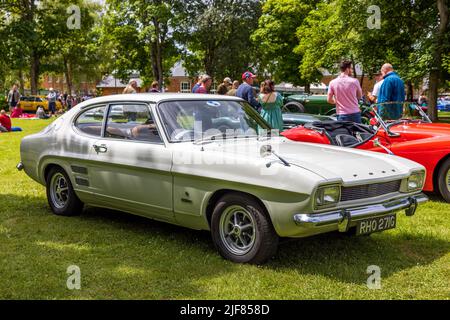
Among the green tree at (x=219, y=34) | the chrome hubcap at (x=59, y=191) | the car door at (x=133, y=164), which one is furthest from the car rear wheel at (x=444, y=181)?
the green tree at (x=219, y=34)

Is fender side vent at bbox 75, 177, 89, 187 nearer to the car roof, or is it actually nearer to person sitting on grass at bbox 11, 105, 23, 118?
the car roof

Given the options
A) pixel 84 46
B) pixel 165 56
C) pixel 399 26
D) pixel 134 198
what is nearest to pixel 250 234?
pixel 134 198

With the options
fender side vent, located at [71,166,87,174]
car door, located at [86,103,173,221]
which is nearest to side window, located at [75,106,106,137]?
car door, located at [86,103,173,221]

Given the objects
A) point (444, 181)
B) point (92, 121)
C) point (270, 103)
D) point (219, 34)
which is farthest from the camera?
point (219, 34)

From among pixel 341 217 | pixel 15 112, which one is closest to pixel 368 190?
pixel 341 217

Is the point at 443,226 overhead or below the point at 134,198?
below

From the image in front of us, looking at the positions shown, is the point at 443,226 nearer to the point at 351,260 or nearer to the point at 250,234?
the point at 351,260

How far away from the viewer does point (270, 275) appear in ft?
14.2

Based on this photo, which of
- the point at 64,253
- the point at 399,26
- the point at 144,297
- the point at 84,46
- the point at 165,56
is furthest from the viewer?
the point at 84,46

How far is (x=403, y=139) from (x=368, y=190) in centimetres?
313

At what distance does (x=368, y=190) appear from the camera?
14.9ft

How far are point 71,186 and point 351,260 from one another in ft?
11.2

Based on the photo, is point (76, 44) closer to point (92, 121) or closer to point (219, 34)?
point (219, 34)

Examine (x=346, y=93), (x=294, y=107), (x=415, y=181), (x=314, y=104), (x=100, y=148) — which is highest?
(x=346, y=93)
